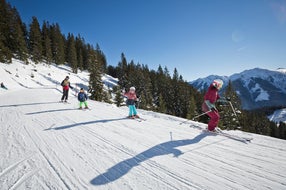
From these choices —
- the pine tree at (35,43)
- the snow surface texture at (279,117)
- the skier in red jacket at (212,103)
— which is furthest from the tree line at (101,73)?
the snow surface texture at (279,117)

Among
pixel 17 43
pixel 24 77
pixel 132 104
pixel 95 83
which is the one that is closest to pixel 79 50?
pixel 17 43

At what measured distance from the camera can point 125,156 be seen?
4.12 meters

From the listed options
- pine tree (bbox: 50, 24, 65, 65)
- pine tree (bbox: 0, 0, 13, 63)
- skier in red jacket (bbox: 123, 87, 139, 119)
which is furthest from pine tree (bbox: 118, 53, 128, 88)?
skier in red jacket (bbox: 123, 87, 139, 119)

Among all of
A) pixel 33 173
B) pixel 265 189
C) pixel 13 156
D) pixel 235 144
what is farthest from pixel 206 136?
pixel 13 156

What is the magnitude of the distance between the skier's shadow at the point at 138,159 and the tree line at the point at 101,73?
23.9m

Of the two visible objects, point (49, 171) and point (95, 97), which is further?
point (95, 97)

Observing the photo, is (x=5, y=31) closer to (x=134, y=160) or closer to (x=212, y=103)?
(x=134, y=160)

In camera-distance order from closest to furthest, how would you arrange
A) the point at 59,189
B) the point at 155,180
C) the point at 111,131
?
1. the point at 59,189
2. the point at 155,180
3. the point at 111,131

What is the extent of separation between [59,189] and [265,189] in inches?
156

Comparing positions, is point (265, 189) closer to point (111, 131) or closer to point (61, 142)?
point (111, 131)

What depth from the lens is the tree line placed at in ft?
102

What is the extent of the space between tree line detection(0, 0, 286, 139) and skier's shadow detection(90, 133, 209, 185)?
23.9 m

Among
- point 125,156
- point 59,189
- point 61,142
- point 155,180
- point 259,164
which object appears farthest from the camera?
point 61,142

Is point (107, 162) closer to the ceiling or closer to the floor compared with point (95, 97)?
closer to the floor
